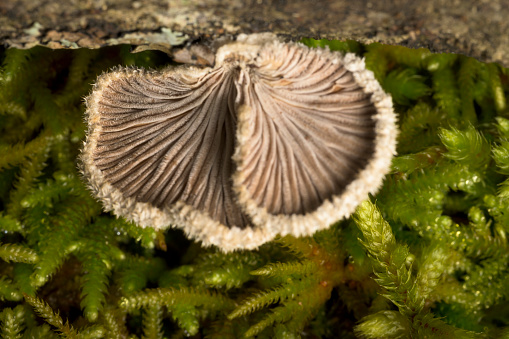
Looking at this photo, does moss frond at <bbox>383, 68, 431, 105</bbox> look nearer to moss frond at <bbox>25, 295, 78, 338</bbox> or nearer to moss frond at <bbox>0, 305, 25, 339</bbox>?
moss frond at <bbox>25, 295, 78, 338</bbox>

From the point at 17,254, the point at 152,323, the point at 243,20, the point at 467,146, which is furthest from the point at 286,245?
the point at 17,254

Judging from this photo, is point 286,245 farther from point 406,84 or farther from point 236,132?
point 406,84

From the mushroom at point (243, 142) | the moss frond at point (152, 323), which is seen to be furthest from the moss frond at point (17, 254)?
the mushroom at point (243, 142)

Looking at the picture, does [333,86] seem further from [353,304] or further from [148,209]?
[353,304]

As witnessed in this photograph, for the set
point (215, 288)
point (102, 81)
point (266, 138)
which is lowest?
point (215, 288)

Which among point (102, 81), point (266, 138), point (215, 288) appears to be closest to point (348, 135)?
point (266, 138)

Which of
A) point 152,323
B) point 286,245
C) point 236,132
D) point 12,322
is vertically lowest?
point 152,323

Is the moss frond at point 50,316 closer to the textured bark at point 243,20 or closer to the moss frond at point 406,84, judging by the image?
the textured bark at point 243,20
